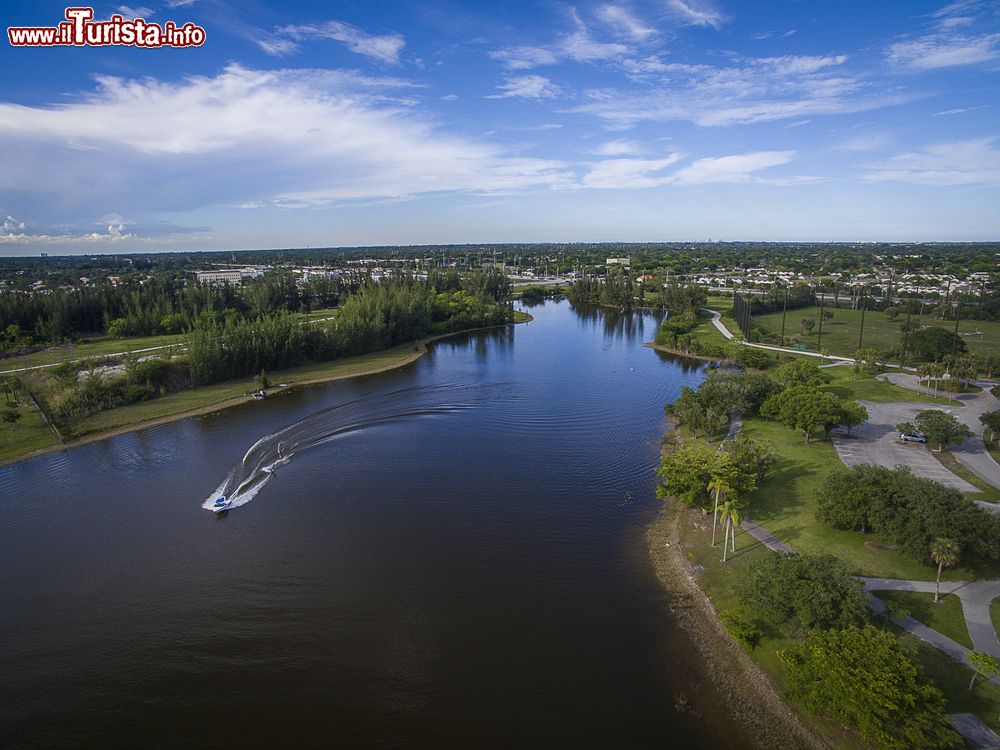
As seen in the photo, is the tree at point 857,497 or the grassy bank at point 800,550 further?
the tree at point 857,497

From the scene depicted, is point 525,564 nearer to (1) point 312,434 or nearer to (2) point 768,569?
(2) point 768,569

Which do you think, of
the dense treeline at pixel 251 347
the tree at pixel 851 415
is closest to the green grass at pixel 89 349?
the dense treeline at pixel 251 347

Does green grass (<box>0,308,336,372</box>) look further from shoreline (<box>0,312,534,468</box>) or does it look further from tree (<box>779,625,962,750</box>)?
tree (<box>779,625,962,750</box>)

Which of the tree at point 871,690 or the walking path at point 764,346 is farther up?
the walking path at point 764,346

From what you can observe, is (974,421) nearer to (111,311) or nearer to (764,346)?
(764,346)

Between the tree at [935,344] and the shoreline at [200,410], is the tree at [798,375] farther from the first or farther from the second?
the shoreline at [200,410]

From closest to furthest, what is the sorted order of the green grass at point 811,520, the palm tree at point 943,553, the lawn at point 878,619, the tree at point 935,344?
the lawn at point 878,619, the palm tree at point 943,553, the green grass at point 811,520, the tree at point 935,344
